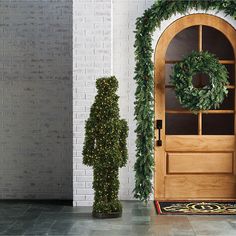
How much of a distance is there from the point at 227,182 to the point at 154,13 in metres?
2.35

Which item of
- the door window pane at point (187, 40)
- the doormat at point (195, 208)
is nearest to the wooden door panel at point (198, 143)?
the doormat at point (195, 208)

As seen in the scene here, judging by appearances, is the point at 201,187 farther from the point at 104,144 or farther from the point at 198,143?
the point at 104,144

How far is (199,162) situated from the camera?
24.0 feet

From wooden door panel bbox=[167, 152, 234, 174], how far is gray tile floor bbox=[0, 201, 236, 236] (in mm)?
769

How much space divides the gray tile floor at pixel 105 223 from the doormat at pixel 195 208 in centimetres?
19

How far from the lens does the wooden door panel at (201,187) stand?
733 centimetres

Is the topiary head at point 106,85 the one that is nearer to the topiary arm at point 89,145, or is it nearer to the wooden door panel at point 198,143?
the topiary arm at point 89,145

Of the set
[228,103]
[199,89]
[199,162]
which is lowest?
[199,162]

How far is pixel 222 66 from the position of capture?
7027mm

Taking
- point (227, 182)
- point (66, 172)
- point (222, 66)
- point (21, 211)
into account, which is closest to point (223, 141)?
point (227, 182)

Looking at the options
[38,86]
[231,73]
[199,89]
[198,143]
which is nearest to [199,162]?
[198,143]

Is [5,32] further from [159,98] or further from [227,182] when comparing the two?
[227,182]

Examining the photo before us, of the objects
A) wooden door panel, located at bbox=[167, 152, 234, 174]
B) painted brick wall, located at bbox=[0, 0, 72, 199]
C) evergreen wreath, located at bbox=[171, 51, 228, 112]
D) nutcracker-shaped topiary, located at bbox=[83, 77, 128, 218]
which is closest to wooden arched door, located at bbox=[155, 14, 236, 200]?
wooden door panel, located at bbox=[167, 152, 234, 174]

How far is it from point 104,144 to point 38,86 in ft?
6.18
